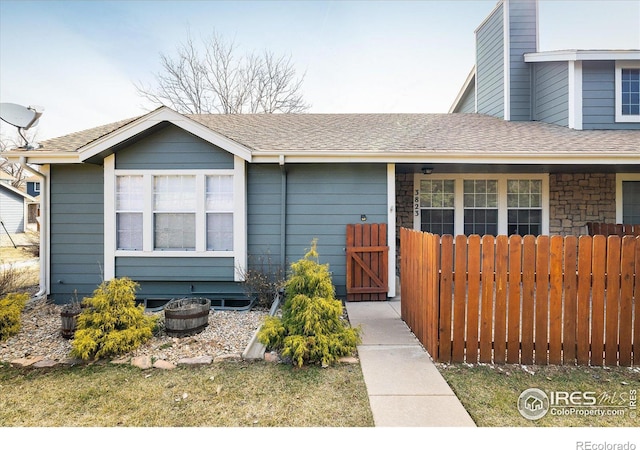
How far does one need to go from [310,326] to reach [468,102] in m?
11.0

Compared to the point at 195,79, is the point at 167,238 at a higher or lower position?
lower

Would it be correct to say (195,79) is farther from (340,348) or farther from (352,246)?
(340,348)

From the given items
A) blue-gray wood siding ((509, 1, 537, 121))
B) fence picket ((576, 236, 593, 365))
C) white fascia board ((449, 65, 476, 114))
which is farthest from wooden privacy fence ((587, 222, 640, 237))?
white fascia board ((449, 65, 476, 114))

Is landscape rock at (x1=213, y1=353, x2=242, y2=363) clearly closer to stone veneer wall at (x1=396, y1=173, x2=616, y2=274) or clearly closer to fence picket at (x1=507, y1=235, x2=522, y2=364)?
fence picket at (x1=507, y1=235, x2=522, y2=364)

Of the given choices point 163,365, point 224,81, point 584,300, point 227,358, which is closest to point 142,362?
point 163,365

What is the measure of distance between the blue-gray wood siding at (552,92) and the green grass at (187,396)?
8.47 m

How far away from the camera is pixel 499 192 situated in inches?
279

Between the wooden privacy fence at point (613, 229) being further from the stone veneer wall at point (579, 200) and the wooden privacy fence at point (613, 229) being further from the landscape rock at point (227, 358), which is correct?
the landscape rock at point (227, 358)

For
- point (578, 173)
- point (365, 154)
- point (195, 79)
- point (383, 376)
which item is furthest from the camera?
point (195, 79)

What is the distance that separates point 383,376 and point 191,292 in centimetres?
406

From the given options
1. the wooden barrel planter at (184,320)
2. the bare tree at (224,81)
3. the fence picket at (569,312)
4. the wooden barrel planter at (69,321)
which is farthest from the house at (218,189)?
the bare tree at (224,81)

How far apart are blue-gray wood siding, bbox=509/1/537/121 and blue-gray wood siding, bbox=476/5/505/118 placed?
25 centimetres
